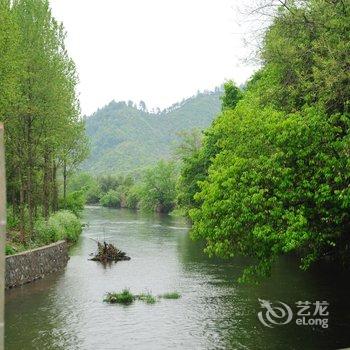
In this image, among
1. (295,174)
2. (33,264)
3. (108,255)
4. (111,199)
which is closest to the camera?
(295,174)

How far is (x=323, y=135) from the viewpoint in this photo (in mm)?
19047

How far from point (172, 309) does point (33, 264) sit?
11.5 meters

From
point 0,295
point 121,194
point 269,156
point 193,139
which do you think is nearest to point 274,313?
point 269,156

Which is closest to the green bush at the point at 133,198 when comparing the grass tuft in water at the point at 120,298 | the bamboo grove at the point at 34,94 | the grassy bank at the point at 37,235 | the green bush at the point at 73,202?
the green bush at the point at 73,202

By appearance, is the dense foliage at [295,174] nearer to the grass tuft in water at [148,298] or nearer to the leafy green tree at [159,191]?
the grass tuft in water at [148,298]

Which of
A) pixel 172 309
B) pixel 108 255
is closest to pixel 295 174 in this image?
pixel 172 309

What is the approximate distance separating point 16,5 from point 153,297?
85.0 feet

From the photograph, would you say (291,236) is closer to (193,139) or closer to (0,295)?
(0,295)

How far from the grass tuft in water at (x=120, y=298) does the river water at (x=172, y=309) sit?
0.55 meters

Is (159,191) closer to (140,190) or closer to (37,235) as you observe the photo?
(140,190)

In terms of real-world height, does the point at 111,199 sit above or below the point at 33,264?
above

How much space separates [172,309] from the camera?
957 inches

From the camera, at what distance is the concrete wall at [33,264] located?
28.4 metres

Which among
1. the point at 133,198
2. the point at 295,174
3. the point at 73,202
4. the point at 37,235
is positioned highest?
the point at 295,174
